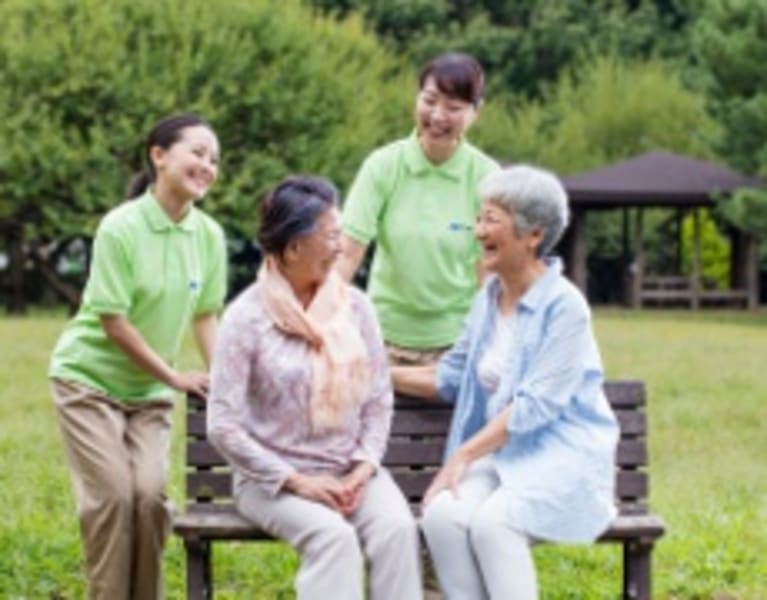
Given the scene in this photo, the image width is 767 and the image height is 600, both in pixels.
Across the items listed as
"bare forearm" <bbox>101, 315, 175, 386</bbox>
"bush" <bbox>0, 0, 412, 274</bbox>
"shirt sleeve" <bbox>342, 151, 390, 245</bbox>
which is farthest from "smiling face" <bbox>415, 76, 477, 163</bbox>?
"bush" <bbox>0, 0, 412, 274</bbox>

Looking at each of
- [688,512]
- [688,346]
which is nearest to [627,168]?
[688,346]

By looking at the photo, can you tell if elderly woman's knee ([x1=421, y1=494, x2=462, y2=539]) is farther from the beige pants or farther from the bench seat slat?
the beige pants

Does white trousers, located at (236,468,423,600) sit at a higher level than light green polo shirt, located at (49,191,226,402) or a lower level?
lower

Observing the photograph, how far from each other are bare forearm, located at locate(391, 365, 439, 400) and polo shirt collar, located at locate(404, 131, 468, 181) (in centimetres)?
72

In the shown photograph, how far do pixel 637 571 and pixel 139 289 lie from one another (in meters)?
1.69

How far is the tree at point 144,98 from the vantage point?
3244 centimetres

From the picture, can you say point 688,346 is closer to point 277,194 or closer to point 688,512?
point 688,512

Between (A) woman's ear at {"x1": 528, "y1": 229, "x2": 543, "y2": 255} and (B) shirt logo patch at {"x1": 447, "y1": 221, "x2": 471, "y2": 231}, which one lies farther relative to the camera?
(B) shirt logo patch at {"x1": 447, "y1": 221, "x2": 471, "y2": 231}

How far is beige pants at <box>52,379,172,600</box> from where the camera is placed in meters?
5.76

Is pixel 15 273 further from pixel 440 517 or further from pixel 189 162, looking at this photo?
pixel 440 517

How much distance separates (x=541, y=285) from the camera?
5410 mm

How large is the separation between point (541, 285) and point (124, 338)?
124 cm

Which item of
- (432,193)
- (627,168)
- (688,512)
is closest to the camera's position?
(432,193)

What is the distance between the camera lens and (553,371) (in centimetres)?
533
